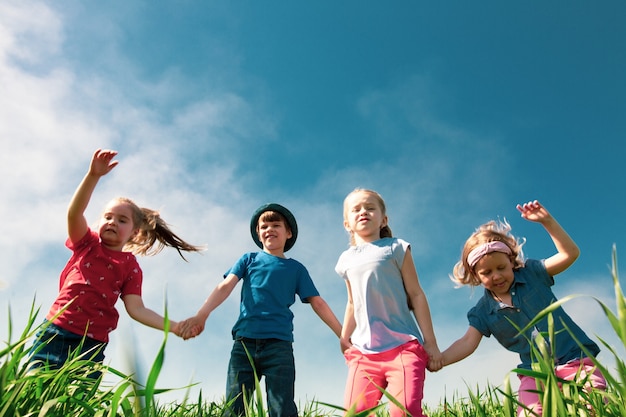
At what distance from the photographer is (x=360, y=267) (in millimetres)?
4184

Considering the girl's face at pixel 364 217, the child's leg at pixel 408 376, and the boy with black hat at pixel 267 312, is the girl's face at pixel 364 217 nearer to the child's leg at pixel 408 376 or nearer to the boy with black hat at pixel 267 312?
the boy with black hat at pixel 267 312

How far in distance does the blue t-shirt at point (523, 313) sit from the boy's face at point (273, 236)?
184cm

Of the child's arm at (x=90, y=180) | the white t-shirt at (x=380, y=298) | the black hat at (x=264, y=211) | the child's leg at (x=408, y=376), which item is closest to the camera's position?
the child's leg at (x=408, y=376)

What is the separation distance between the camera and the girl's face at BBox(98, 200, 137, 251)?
454 cm

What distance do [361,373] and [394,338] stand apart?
0.36 m

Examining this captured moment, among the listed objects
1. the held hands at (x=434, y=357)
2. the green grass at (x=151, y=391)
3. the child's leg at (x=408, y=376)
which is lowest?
the green grass at (x=151, y=391)

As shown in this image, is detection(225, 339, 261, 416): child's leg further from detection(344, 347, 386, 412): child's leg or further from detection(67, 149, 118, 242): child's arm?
detection(67, 149, 118, 242): child's arm

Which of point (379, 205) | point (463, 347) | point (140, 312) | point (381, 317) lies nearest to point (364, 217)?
point (379, 205)

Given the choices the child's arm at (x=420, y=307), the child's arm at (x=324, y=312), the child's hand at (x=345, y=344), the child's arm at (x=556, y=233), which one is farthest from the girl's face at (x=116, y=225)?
the child's arm at (x=556, y=233)

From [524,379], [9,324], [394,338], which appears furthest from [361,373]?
[9,324]

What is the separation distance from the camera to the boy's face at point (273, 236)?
496 centimetres

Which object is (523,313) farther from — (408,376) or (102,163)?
(102,163)

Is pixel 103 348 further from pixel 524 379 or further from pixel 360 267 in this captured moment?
pixel 524 379

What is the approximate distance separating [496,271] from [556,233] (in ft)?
1.81
